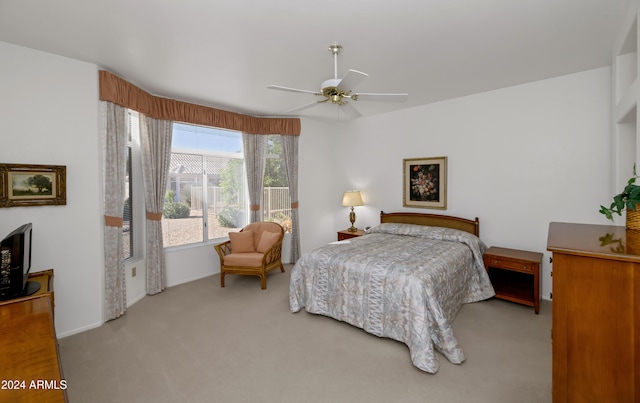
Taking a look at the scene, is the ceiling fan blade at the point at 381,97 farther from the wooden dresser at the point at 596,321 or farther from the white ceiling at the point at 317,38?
the wooden dresser at the point at 596,321

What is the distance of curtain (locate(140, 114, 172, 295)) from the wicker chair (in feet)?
2.65

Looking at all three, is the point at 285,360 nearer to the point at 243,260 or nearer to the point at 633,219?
the point at 243,260

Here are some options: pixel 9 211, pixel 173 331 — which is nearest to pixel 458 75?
pixel 173 331

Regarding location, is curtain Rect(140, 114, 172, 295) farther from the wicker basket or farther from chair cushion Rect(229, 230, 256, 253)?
the wicker basket

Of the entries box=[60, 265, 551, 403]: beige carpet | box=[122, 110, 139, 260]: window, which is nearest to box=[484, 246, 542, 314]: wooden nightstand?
box=[60, 265, 551, 403]: beige carpet

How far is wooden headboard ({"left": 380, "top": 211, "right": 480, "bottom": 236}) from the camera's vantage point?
13.6 ft

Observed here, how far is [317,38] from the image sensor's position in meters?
2.52

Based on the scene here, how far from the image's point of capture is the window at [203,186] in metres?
4.45

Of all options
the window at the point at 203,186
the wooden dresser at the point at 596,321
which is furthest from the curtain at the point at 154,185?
the wooden dresser at the point at 596,321

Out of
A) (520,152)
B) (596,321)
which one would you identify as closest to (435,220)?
(520,152)

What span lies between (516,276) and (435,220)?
1.29 meters

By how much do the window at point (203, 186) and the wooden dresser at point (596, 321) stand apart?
15.0 ft

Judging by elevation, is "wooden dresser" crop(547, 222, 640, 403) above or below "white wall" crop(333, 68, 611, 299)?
below

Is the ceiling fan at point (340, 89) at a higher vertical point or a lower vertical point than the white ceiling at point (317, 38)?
lower
